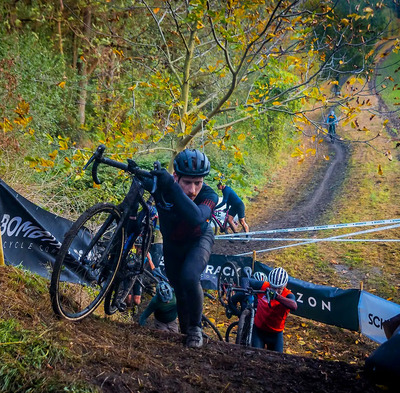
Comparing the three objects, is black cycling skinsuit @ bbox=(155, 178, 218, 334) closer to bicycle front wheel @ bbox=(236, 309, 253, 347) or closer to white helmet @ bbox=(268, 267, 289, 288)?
bicycle front wheel @ bbox=(236, 309, 253, 347)

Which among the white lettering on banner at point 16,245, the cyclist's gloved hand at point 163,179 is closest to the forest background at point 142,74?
the white lettering on banner at point 16,245

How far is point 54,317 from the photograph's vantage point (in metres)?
3.57

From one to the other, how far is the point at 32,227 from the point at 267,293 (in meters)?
3.64

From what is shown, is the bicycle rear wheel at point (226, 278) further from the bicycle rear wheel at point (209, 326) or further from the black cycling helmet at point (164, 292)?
the black cycling helmet at point (164, 292)

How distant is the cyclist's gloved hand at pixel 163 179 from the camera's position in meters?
3.80

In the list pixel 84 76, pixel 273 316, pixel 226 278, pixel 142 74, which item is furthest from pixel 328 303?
pixel 84 76

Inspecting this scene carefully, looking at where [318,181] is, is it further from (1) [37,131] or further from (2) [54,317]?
(2) [54,317]

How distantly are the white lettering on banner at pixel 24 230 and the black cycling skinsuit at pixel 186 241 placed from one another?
2529 mm

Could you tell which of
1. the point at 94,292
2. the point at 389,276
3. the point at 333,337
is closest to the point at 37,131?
the point at 94,292

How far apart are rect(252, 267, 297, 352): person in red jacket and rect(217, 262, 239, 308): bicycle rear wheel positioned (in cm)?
310

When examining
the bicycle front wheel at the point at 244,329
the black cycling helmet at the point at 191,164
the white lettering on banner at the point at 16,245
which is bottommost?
the bicycle front wheel at the point at 244,329

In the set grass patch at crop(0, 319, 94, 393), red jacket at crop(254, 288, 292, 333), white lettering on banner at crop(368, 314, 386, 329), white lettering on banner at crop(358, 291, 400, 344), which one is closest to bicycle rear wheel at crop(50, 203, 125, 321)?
grass patch at crop(0, 319, 94, 393)

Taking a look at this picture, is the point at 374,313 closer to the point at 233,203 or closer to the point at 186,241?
the point at 186,241

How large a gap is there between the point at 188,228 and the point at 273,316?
2673 mm
